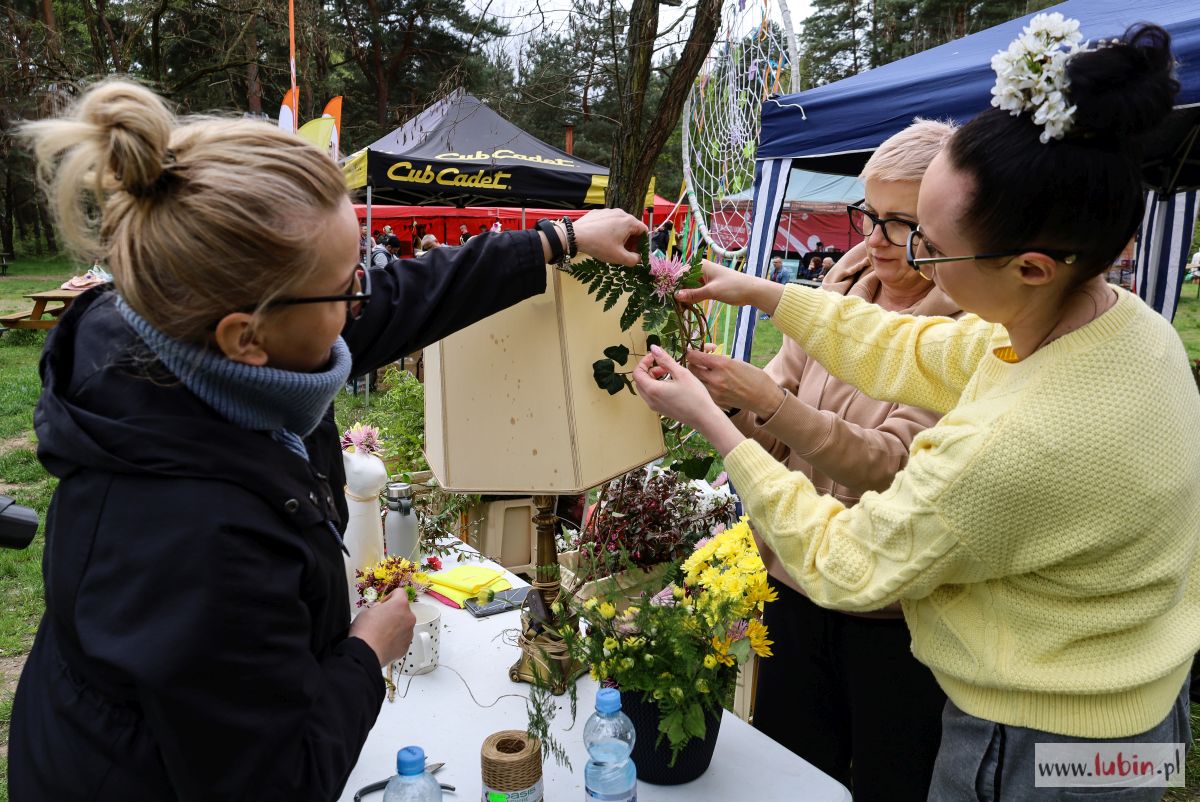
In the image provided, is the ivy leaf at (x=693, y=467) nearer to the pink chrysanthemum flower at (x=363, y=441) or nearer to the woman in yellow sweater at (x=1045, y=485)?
the woman in yellow sweater at (x=1045, y=485)

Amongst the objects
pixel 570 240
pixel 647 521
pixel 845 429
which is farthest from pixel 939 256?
pixel 647 521

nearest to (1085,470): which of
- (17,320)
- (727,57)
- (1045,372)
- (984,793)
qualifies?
(1045,372)

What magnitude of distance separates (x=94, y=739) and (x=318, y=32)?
7.10 meters

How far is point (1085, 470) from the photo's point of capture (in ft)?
3.23

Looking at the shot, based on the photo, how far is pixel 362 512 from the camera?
186 centimetres

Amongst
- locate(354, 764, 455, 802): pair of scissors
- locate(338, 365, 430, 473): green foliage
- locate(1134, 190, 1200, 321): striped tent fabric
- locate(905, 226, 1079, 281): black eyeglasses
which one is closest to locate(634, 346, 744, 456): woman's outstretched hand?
locate(905, 226, 1079, 281): black eyeglasses

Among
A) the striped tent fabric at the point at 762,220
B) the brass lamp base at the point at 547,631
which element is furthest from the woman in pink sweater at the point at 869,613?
the striped tent fabric at the point at 762,220

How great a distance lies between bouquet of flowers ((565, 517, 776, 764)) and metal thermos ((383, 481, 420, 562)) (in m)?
0.77

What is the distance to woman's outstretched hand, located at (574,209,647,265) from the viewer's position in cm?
151

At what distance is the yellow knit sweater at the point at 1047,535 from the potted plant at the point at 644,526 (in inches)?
37.7

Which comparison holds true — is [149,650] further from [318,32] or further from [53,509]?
[318,32]

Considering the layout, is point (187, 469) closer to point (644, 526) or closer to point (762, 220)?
point (644, 526)

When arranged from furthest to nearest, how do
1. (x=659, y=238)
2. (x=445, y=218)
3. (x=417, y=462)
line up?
(x=445, y=218), (x=659, y=238), (x=417, y=462)

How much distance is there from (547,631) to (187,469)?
0.93m
